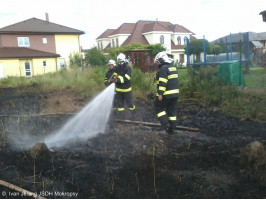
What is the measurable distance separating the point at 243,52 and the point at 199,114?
6695 millimetres

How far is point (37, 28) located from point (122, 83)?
2641cm

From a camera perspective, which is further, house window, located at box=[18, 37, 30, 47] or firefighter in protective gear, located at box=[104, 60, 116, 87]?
house window, located at box=[18, 37, 30, 47]

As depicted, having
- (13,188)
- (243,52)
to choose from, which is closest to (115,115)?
(13,188)

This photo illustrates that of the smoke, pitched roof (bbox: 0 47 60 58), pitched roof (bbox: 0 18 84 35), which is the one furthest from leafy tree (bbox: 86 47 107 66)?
the smoke

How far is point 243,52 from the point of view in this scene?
41.4 feet

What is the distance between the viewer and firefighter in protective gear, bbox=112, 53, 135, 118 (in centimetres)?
654

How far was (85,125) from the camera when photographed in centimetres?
662

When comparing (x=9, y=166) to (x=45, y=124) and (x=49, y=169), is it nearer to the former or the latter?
(x=49, y=169)

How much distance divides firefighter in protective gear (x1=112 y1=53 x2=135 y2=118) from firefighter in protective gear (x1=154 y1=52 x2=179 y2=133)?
4.28 ft

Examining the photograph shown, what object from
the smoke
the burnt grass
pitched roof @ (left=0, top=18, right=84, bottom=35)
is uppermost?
pitched roof @ (left=0, top=18, right=84, bottom=35)

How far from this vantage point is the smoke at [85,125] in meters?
5.56

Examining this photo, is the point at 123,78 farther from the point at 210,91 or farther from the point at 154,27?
the point at 154,27

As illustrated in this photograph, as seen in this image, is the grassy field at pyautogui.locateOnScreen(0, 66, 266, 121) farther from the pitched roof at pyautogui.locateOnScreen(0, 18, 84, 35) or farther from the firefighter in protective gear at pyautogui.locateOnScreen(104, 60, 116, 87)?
the pitched roof at pyautogui.locateOnScreen(0, 18, 84, 35)

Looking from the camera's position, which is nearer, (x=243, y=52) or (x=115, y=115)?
(x=115, y=115)
